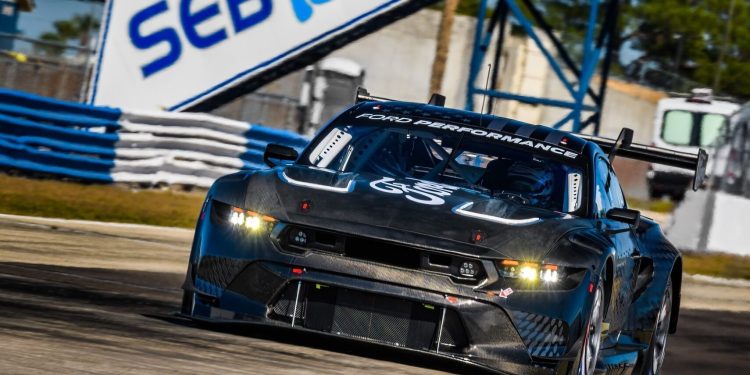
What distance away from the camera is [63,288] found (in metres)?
8.70

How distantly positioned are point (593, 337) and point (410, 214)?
1.17m

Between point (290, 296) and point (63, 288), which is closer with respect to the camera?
point (290, 296)

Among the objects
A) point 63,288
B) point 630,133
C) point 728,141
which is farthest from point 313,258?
point 728,141

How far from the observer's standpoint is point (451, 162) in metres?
7.82

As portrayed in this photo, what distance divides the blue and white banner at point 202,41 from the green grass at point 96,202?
4180 mm

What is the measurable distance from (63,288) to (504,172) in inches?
107

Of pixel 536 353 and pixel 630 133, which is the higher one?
pixel 630 133

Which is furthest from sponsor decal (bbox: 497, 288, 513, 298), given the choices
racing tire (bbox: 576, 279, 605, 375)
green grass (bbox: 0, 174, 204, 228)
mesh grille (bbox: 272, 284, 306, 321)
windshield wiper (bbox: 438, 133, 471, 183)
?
green grass (bbox: 0, 174, 204, 228)

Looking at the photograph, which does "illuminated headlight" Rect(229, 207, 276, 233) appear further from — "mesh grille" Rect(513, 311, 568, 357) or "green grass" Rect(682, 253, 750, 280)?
"green grass" Rect(682, 253, 750, 280)

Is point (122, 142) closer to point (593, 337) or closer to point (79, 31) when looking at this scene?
point (79, 31)

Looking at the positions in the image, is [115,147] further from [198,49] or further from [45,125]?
[198,49]

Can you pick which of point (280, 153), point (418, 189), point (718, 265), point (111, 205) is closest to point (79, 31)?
point (111, 205)

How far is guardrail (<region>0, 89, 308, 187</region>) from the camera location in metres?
19.2

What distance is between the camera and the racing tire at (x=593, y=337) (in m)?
6.79
